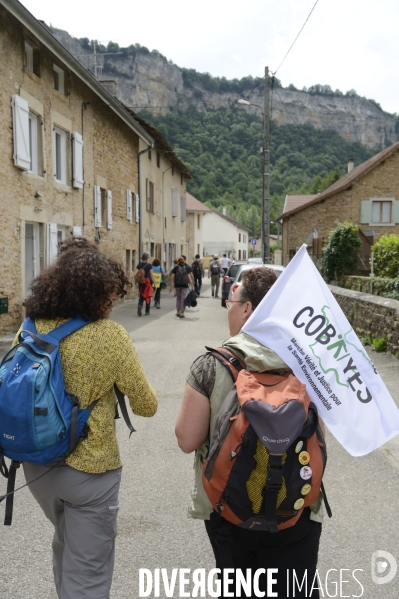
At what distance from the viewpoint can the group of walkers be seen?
2021 millimetres

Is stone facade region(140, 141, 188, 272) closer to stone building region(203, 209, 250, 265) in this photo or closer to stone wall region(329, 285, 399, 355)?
stone wall region(329, 285, 399, 355)

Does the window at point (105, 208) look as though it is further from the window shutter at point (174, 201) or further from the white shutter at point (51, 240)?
the window shutter at point (174, 201)

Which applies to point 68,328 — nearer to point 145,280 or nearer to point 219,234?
point 145,280

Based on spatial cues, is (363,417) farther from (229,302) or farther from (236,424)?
(229,302)

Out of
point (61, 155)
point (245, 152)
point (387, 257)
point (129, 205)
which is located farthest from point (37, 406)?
Result: point (245, 152)

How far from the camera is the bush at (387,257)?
50.1ft

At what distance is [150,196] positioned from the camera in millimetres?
26047

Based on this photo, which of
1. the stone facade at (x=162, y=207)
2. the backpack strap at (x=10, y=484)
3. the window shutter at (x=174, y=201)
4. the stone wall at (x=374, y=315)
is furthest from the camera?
the window shutter at (x=174, y=201)

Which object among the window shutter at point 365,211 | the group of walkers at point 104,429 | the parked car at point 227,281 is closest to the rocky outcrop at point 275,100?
the window shutter at point 365,211

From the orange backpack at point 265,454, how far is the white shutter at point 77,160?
14448 mm

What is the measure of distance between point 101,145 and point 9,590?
1690 cm

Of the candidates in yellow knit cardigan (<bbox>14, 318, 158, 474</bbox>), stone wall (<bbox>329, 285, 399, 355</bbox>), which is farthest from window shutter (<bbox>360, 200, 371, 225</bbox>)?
yellow knit cardigan (<bbox>14, 318, 158, 474</bbox>)

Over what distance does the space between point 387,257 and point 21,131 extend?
994 cm

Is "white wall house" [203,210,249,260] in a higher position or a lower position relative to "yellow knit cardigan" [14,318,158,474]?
higher
